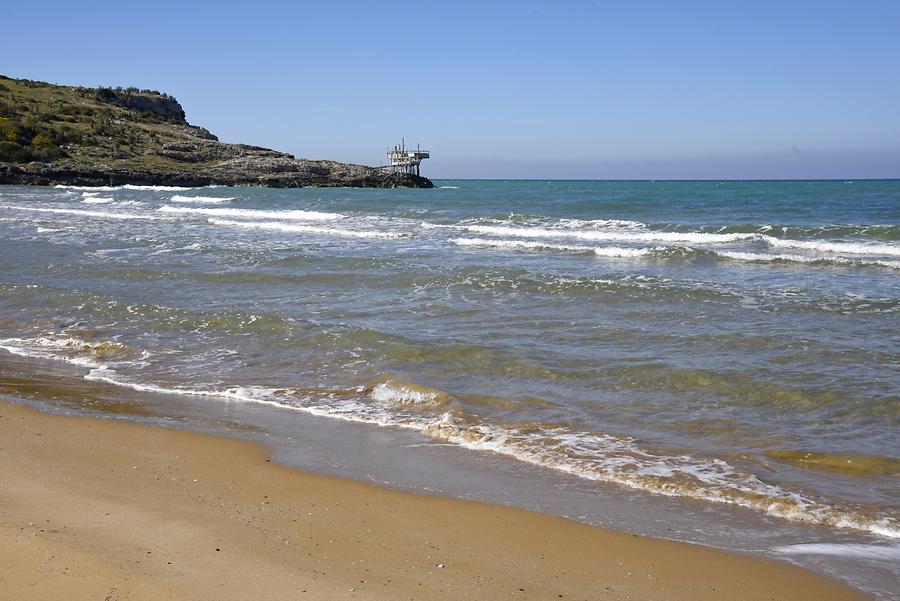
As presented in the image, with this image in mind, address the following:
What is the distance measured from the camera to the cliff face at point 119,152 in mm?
59031

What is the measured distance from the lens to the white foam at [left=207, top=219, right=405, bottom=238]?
26891mm

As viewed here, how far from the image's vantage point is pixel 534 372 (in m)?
8.84

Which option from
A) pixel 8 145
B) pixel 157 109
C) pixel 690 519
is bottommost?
pixel 690 519

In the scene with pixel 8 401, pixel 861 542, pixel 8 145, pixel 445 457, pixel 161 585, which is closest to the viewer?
pixel 161 585

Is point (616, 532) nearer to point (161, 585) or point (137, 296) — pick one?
point (161, 585)

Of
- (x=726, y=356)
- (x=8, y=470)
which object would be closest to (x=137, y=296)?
(x=8, y=470)

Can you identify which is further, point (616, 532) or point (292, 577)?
point (616, 532)

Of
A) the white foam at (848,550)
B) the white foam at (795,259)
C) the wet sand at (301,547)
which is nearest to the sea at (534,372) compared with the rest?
the white foam at (848,550)

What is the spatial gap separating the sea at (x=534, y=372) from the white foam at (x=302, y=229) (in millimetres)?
6575

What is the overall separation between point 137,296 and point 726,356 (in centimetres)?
927

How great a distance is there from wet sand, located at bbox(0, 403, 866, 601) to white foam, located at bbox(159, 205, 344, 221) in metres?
30.4

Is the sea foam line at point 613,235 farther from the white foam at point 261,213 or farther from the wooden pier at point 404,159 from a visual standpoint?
the wooden pier at point 404,159

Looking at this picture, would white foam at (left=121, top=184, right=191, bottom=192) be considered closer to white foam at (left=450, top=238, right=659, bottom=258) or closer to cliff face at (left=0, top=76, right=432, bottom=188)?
cliff face at (left=0, top=76, right=432, bottom=188)

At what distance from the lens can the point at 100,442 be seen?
6.57 metres
